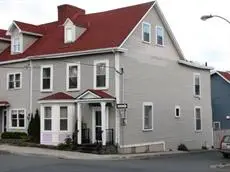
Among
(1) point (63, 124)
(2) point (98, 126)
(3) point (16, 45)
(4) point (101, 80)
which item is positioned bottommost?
(2) point (98, 126)

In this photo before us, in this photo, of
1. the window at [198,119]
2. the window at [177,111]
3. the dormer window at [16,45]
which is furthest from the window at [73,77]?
the window at [198,119]

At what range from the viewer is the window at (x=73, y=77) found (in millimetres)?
33094

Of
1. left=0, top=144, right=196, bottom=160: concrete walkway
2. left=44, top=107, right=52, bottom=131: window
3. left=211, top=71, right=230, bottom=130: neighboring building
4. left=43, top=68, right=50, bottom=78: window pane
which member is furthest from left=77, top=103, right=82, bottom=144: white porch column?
left=211, top=71, right=230, bottom=130: neighboring building

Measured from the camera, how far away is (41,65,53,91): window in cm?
3462

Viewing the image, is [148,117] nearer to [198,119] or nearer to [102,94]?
[102,94]

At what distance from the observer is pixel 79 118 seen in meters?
31.4

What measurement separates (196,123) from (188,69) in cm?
455

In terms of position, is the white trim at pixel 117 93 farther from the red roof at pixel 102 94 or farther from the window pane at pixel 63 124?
the window pane at pixel 63 124

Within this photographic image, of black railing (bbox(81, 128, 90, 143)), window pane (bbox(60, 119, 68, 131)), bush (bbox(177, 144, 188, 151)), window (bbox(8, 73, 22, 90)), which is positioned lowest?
bush (bbox(177, 144, 188, 151))

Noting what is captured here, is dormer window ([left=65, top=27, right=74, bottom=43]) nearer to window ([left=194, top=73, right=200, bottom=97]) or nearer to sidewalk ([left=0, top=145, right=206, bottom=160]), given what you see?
sidewalk ([left=0, top=145, right=206, bottom=160])

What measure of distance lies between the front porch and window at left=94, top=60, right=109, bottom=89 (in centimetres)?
79

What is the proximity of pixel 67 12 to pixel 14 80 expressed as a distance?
7.28 m

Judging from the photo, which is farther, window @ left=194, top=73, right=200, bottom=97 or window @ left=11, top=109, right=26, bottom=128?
window @ left=194, top=73, right=200, bottom=97

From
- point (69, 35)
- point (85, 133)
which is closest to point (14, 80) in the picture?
point (69, 35)
